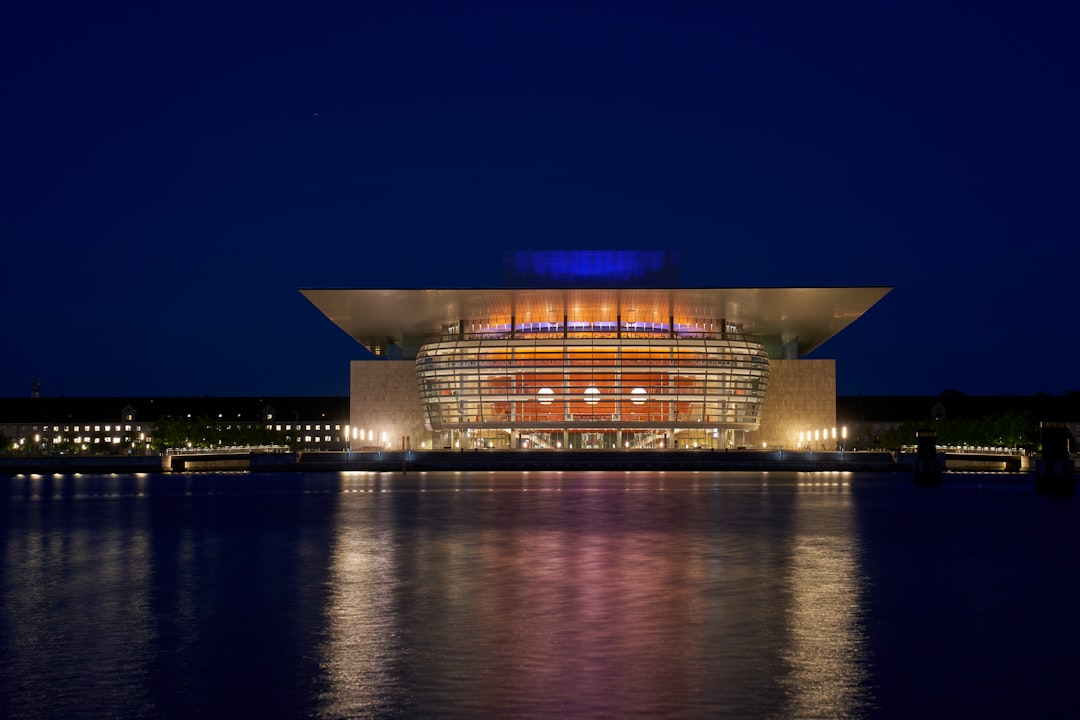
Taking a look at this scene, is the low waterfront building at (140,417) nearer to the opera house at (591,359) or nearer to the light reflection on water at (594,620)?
the opera house at (591,359)

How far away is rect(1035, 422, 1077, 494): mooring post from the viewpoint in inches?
1706

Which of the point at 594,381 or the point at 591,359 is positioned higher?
the point at 591,359

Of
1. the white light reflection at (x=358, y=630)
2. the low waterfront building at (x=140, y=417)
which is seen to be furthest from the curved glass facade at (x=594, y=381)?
the white light reflection at (x=358, y=630)

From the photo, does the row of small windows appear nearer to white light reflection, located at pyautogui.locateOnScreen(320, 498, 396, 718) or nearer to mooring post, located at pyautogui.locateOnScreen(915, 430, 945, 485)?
mooring post, located at pyautogui.locateOnScreen(915, 430, 945, 485)

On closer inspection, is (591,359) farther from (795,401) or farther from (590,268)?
(795,401)

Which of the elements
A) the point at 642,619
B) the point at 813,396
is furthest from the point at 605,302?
the point at 642,619

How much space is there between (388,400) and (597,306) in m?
20.0

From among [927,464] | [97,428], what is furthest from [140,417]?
[927,464]

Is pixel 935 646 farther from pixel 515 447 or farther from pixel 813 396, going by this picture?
pixel 813 396

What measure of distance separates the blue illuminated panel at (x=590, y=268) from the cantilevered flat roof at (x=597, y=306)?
1.95 m

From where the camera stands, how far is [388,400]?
89125mm

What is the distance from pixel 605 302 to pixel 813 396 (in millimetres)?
21361

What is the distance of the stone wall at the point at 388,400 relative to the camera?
8888 centimetres

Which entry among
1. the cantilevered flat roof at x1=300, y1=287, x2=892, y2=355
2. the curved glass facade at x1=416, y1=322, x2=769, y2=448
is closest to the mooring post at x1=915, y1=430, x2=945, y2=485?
the cantilevered flat roof at x1=300, y1=287, x2=892, y2=355
